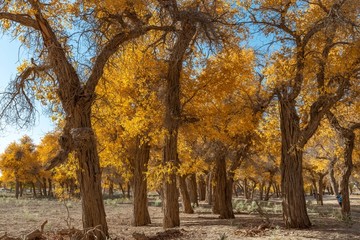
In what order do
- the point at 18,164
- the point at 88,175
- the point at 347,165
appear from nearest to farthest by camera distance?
the point at 88,175 < the point at 347,165 < the point at 18,164

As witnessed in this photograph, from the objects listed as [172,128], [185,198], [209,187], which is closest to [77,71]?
[172,128]

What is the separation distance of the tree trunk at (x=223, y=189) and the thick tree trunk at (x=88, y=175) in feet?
28.9

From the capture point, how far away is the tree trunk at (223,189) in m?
15.8

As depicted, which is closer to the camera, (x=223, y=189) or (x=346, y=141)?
(x=346, y=141)

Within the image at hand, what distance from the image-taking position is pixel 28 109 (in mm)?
7938

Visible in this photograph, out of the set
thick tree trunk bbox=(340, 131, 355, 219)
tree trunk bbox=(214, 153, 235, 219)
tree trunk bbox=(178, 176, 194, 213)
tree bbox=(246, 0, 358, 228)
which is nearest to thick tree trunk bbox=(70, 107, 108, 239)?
tree bbox=(246, 0, 358, 228)

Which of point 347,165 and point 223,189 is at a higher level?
point 347,165

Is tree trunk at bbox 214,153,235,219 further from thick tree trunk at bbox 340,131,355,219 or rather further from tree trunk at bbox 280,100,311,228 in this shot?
tree trunk at bbox 280,100,311,228

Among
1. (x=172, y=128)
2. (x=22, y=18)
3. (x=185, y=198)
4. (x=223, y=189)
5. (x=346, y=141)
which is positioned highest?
(x=22, y=18)

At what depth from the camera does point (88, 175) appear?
7.54 m

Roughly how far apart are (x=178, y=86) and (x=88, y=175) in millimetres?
4666

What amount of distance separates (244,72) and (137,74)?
3.60 m

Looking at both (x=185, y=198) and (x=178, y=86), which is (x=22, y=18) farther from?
(x=185, y=198)

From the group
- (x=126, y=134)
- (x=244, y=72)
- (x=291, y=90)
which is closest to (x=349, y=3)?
(x=291, y=90)
